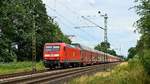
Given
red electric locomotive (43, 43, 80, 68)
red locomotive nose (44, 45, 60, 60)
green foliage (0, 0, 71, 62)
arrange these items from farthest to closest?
green foliage (0, 0, 71, 62) → red locomotive nose (44, 45, 60, 60) → red electric locomotive (43, 43, 80, 68)

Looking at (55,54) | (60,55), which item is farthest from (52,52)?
(60,55)

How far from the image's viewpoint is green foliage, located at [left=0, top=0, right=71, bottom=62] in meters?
77.1

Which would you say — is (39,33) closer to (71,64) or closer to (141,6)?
(71,64)

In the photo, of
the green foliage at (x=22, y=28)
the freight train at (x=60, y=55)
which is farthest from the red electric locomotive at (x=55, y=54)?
the green foliage at (x=22, y=28)

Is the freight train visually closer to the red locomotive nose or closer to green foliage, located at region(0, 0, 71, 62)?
the red locomotive nose

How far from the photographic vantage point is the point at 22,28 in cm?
9512

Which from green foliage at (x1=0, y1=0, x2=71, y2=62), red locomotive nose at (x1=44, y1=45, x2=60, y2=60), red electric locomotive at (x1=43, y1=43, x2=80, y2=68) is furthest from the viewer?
green foliage at (x1=0, y1=0, x2=71, y2=62)

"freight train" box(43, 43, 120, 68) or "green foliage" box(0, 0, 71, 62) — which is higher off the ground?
"green foliage" box(0, 0, 71, 62)

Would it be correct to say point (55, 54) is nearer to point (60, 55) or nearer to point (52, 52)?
point (52, 52)

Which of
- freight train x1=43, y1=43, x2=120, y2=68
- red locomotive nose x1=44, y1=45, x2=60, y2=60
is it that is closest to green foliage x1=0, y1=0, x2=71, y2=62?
freight train x1=43, y1=43, x2=120, y2=68

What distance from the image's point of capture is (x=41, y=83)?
2794 centimetres

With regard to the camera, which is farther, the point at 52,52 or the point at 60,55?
the point at 52,52

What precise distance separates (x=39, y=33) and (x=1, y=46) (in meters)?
31.2

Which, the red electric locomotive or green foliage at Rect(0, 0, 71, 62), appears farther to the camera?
green foliage at Rect(0, 0, 71, 62)
